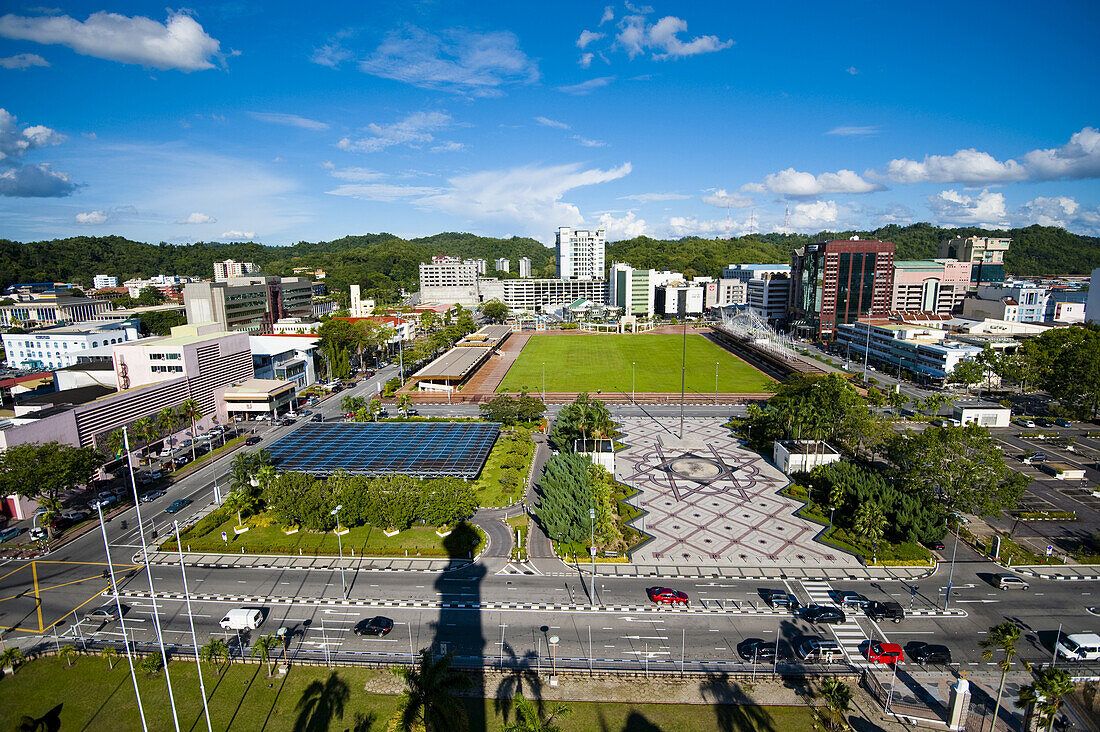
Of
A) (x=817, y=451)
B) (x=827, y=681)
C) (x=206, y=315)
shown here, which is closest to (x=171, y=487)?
(x=827, y=681)

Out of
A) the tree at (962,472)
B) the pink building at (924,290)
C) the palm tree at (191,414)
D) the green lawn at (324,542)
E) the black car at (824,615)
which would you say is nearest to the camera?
the black car at (824,615)

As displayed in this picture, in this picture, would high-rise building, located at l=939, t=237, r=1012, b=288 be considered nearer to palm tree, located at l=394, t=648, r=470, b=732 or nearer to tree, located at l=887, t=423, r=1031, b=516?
tree, located at l=887, t=423, r=1031, b=516

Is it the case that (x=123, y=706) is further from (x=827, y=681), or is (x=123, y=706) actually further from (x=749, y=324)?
(x=749, y=324)

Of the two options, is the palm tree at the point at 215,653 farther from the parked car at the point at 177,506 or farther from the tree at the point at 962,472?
the tree at the point at 962,472

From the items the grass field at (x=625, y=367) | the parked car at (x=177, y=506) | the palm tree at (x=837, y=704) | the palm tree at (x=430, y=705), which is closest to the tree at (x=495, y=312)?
the grass field at (x=625, y=367)

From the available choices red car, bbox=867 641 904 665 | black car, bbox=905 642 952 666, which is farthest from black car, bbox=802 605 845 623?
black car, bbox=905 642 952 666

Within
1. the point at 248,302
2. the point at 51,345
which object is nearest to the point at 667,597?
the point at 51,345
